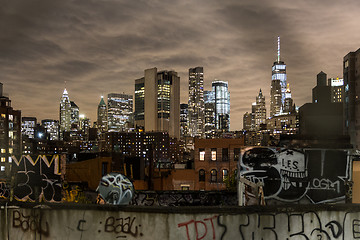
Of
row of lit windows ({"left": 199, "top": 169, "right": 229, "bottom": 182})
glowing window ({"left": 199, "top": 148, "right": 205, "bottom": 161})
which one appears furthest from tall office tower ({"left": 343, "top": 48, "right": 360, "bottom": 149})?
glowing window ({"left": 199, "top": 148, "right": 205, "bottom": 161})

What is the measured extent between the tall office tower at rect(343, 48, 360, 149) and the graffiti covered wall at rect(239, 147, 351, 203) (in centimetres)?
9666

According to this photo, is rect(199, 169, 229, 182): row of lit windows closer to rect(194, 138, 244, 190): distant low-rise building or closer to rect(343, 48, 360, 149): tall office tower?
rect(194, 138, 244, 190): distant low-rise building

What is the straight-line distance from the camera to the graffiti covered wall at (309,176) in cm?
1071

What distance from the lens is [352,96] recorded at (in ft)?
327

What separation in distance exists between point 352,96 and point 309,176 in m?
102

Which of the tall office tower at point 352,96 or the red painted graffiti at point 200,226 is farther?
the tall office tower at point 352,96

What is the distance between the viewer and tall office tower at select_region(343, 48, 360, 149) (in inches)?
3819

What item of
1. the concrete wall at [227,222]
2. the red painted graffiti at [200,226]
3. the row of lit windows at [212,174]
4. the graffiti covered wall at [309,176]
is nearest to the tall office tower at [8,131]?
the row of lit windows at [212,174]

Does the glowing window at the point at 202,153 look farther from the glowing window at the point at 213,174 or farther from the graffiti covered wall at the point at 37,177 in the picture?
the graffiti covered wall at the point at 37,177

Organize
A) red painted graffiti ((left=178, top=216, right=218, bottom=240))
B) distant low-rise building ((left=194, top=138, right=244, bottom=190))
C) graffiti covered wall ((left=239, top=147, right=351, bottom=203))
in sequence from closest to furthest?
red painted graffiti ((left=178, top=216, right=218, bottom=240))
graffiti covered wall ((left=239, top=147, right=351, bottom=203))
distant low-rise building ((left=194, top=138, right=244, bottom=190))

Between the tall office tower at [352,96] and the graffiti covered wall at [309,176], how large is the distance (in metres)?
96.7

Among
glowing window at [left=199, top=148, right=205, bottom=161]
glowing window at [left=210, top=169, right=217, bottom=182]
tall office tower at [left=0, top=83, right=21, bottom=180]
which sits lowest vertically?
glowing window at [left=210, top=169, right=217, bottom=182]

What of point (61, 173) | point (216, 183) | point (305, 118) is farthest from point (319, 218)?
point (305, 118)

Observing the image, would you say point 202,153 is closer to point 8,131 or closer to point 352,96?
point 352,96
